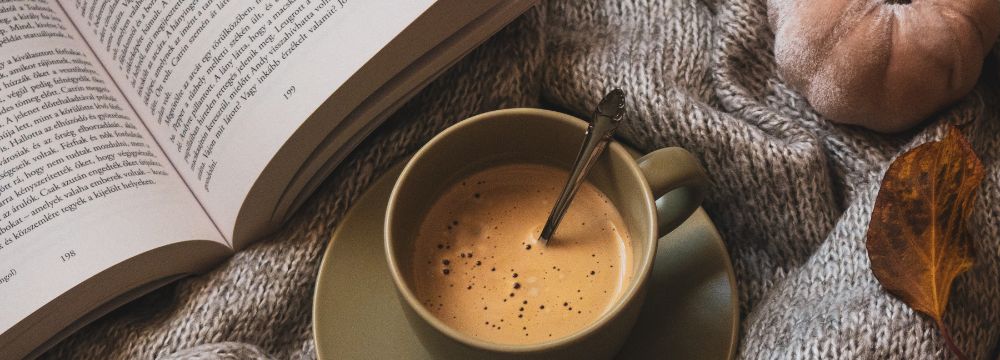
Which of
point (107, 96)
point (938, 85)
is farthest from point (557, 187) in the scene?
point (107, 96)

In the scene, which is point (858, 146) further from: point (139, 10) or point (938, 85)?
point (139, 10)

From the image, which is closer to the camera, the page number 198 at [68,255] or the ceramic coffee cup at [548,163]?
the ceramic coffee cup at [548,163]

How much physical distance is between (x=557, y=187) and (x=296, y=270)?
0.22m

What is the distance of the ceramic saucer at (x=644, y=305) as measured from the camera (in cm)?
62

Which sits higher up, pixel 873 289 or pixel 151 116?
pixel 151 116

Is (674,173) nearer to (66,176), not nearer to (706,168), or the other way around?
(706,168)

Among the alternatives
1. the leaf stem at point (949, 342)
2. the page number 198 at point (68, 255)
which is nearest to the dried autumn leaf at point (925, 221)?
the leaf stem at point (949, 342)

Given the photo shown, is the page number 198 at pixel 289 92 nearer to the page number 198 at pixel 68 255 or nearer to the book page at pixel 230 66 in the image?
the book page at pixel 230 66

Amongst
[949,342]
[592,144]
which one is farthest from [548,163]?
[949,342]

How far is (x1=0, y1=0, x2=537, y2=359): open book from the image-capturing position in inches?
24.3

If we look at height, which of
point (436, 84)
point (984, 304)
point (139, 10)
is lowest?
point (984, 304)

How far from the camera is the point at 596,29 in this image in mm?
762

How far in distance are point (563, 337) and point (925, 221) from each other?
274 mm

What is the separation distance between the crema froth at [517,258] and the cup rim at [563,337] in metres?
0.05
